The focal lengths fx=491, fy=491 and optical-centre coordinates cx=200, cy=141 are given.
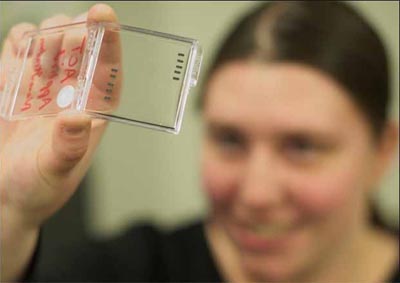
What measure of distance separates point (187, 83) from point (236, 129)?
0.34 meters

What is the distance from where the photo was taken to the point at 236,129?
2.35 feet

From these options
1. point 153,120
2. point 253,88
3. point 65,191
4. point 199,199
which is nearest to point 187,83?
point 153,120

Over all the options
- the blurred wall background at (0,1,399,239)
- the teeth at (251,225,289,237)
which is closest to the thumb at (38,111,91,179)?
the blurred wall background at (0,1,399,239)

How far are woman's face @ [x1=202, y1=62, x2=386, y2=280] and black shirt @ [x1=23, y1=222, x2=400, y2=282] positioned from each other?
0.08 metres

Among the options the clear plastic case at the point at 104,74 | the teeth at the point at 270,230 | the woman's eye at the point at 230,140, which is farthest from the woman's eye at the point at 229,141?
the clear plastic case at the point at 104,74

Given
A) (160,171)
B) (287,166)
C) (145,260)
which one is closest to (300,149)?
(287,166)

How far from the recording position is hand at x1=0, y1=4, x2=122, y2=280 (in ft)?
1.27

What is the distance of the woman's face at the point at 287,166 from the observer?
660mm

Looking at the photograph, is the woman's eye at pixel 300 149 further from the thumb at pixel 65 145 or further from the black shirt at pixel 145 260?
the thumb at pixel 65 145

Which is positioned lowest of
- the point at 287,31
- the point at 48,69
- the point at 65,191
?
the point at 65,191

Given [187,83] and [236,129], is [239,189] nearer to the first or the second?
[236,129]

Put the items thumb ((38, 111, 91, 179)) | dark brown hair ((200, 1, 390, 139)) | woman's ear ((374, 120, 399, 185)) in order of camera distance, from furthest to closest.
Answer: woman's ear ((374, 120, 399, 185)), dark brown hair ((200, 1, 390, 139)), thumb ((38, 111, 91, 179))

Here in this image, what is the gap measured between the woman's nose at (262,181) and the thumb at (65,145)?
337 mm

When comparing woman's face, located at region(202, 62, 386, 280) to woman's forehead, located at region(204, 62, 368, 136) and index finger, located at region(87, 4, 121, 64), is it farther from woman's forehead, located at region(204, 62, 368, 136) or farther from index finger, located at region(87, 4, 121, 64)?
index finger, located at region(87, 4, 121, 64)
